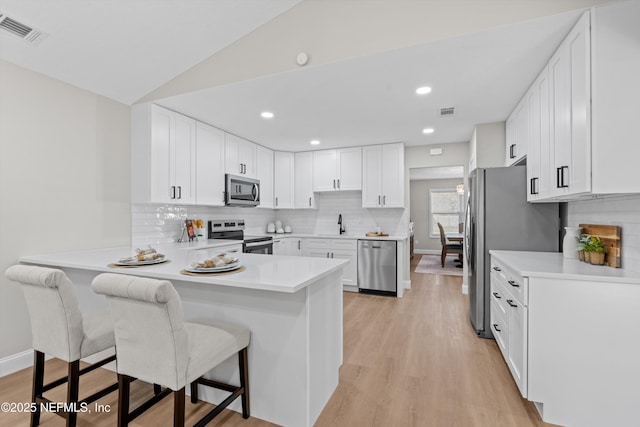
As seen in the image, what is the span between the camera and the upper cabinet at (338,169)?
16.8ft

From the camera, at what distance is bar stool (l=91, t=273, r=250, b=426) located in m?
1.31

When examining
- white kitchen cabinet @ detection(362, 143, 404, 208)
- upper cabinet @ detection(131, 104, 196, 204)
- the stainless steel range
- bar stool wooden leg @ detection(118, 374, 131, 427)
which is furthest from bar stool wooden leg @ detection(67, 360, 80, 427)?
white kitchen cabinet @ detection(362, 143, 404, 208)

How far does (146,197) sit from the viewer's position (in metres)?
3.19

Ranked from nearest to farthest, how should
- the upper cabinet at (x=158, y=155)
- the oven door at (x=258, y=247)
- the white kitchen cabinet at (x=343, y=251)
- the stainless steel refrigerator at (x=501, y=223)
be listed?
the stainless steel refrigerator at (x=501, y=223), the upper cabinet at (x=158, y=155), the oven door at (x=258, y=247), the white kitchen cabinet at (x=343, y=251)

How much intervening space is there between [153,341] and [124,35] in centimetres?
240

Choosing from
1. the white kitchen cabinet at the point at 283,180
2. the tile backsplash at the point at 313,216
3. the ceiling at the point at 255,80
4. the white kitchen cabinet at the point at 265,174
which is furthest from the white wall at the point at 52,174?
the white kitchen cabinet at the point at 283,180

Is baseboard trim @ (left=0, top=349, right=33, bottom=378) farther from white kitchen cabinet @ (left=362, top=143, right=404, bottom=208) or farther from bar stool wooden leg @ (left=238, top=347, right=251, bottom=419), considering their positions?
white kitchen cabinet @ (left=362, top=143, right=404, bottom=208)

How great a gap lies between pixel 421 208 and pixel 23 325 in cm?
915

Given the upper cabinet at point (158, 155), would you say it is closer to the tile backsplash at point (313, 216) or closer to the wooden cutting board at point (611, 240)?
the tile backsplash at point (313, 216)

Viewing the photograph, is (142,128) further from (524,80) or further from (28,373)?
(524,80)

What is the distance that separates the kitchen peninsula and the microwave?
2.20 meters

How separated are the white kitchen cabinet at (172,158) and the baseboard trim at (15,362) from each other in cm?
161

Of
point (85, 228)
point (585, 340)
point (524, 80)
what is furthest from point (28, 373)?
point (524, 80)

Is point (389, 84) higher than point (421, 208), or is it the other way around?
point (389, 84)
